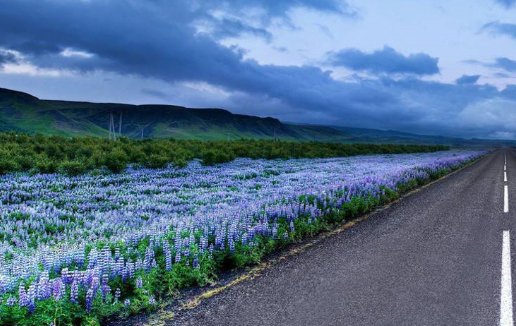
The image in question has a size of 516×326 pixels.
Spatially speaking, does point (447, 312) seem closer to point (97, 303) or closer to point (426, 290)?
point (426, 290)

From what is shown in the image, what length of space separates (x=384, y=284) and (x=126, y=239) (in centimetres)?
424

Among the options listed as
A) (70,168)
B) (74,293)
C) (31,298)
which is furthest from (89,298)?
(70,168)

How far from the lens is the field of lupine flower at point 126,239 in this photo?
475cm

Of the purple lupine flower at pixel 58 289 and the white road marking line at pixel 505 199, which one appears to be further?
the white road marking line at pixel 505 199

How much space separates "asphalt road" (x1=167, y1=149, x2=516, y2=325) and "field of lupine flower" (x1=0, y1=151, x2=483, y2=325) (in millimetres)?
760

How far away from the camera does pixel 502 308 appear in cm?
527

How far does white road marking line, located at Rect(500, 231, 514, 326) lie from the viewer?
4.93m

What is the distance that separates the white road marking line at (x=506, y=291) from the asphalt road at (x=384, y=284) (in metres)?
0.01

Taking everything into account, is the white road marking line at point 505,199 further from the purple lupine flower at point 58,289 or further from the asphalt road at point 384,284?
the purple lupine flower at point 58,289

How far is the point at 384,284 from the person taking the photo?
6094mm

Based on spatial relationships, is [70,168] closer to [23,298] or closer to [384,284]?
[23,298]

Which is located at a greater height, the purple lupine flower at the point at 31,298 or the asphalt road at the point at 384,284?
the purple lupine flower at the point at 31,298

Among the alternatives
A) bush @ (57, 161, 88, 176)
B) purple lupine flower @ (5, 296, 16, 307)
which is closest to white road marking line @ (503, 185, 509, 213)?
purple lupine flower @ (5, 296, 16, 307)

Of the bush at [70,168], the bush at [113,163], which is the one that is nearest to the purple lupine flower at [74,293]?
the bush at [70,168]
